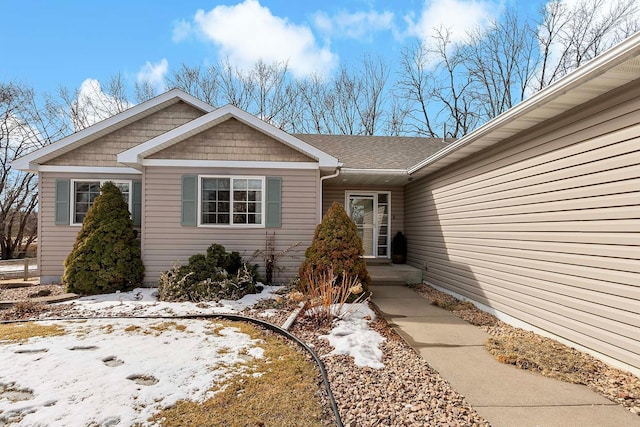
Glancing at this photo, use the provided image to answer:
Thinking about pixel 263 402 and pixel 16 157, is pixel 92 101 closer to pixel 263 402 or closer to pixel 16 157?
pixel 16 157

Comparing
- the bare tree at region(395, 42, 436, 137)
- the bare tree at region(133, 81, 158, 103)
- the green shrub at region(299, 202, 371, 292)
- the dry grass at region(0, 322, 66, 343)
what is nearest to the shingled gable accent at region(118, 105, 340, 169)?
the green shrub at region(299, 202, 371, 292)

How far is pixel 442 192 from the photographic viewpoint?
741 centimetres

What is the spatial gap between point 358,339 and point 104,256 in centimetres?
544

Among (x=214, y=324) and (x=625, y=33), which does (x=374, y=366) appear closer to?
(x=214, y=324)

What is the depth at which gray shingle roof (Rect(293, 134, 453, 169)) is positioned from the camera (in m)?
8.93

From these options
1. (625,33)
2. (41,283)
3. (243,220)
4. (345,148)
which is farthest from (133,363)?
(625,33)

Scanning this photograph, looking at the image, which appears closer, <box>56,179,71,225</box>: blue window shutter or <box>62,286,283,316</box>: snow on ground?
<box>62,286,283,316</box>: snow on ground

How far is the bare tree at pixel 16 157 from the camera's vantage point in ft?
51.0

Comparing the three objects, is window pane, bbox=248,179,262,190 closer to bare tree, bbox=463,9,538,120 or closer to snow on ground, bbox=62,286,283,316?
snow on ground, bbox=62,286,283,316

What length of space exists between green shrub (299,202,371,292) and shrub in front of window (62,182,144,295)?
364 cm

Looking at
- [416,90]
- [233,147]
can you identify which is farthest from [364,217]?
[416,90]

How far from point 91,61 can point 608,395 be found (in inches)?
781

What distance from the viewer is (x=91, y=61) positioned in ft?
50.0

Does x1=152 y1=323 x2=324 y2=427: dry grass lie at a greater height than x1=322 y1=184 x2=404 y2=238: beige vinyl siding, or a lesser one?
lesser
